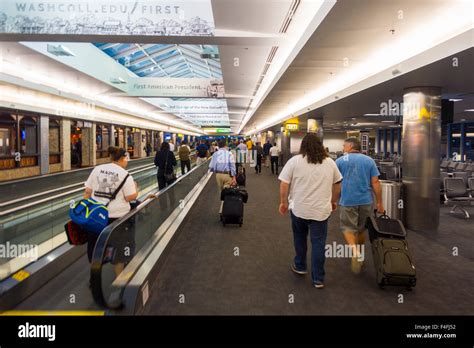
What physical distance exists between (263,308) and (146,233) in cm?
245

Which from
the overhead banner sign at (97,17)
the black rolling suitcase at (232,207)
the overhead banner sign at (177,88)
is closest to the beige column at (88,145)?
the overhead banner sign at (177,88)

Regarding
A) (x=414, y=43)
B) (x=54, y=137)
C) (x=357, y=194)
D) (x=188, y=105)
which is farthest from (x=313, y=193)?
(x=188, y=105)

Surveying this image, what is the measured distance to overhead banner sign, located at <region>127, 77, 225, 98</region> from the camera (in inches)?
650

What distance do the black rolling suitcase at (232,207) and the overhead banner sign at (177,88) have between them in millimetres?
9127

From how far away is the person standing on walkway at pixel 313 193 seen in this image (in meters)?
4.51

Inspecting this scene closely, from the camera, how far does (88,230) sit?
4289mm

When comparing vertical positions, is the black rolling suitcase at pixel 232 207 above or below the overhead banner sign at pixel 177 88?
below

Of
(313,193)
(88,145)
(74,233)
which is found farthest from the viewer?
(88,145)

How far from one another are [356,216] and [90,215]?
11.2 feet

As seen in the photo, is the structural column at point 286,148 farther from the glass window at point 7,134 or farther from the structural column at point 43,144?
the glass window at point 7,134

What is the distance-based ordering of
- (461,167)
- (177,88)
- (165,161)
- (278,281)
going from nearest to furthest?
(278,281) < (165,161) < (461,167) < (177,88)

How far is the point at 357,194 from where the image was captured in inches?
205

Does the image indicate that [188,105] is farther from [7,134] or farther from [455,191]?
[455,191]

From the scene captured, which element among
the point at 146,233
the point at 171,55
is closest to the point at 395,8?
the point at 146,233
